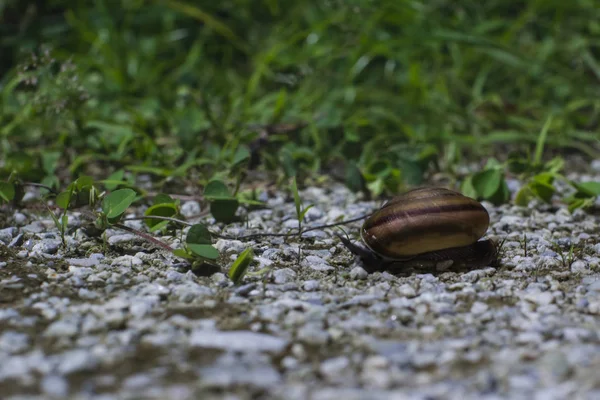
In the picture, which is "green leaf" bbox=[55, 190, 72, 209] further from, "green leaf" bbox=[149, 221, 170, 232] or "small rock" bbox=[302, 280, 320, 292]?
"small rock" bbox=[302, 280, 320, 292]

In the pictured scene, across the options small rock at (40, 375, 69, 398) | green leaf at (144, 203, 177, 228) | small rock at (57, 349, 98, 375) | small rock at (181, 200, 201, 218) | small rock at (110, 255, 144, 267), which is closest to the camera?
small rock at (40, 375, 69, 398)

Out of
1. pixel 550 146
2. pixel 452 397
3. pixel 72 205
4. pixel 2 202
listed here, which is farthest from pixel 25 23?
pixel 452 397

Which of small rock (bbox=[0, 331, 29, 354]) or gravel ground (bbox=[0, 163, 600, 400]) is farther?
small rock (bbox=[0, 331, 29, 354])

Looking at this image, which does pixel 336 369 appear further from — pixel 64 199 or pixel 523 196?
pixel 523 196

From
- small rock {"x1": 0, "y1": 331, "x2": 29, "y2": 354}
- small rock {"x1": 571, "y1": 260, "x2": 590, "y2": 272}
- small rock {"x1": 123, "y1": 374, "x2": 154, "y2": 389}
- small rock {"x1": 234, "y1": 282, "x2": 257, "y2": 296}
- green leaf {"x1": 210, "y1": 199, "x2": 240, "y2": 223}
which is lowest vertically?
small rock {"x1": 123, "y1": 374, "x2": 154, "y2": 389}

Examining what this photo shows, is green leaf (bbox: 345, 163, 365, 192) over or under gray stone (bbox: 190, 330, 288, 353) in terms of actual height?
over

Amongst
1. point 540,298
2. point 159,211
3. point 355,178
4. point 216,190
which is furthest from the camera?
point 355,178

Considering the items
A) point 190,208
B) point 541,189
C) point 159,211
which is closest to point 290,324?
point 159,211

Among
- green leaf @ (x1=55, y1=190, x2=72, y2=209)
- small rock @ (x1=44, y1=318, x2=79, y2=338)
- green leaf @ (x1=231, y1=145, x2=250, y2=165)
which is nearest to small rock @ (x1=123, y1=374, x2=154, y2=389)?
small rock @ (x1=44, y1=318, x2=79, y2=338)
